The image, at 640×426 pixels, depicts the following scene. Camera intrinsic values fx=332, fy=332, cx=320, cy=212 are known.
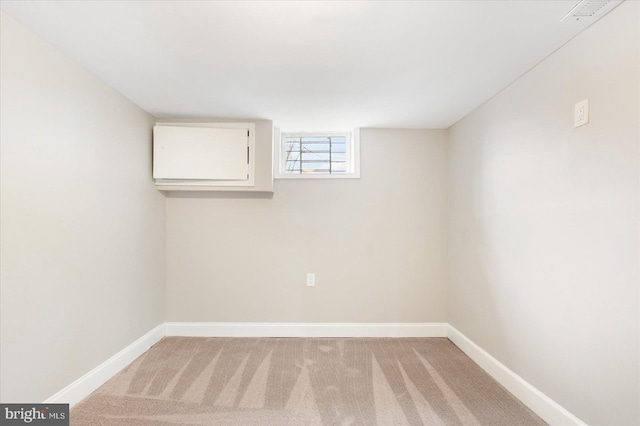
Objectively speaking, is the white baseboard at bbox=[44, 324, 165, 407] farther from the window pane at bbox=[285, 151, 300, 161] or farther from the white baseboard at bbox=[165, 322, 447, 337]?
the window pane at bbox=[285, 151, 300, 161]

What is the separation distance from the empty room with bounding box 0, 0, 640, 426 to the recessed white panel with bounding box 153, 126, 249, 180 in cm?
2

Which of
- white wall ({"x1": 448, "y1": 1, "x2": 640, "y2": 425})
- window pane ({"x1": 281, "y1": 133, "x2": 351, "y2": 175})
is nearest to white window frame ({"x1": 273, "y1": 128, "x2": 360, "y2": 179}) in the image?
window pane ({"x1": 281, "y1": 133, "x2": 351, "y2": 175})

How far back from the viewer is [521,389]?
216cm

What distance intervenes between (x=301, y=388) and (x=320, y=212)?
1.68m

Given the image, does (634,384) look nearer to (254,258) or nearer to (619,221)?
(619,221)

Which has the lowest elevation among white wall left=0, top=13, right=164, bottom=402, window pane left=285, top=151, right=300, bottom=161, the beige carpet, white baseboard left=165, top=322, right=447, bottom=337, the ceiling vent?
the beige carpet

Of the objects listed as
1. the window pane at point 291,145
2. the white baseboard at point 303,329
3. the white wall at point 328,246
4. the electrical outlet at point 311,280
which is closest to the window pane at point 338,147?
the white wall at point 328,246

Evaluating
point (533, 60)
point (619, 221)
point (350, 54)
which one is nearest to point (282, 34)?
point (350, 54)

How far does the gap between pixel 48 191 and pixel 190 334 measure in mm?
2025

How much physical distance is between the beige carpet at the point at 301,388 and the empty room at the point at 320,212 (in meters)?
0.02

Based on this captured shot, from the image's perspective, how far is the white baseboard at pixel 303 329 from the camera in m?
3.37

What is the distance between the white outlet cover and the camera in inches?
66.1

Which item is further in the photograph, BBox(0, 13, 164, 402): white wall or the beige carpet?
the beige carpet

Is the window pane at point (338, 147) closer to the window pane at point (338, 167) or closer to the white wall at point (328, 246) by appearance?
the window pane at point (338, 167)
